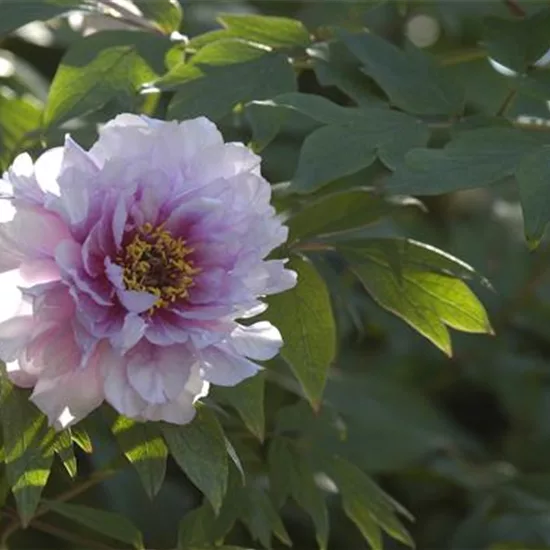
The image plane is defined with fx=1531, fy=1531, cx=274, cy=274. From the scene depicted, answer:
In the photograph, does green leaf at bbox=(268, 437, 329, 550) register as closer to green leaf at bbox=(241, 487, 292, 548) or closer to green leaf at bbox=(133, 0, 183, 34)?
green leaf at bbox=(241, 487, 292, 548)

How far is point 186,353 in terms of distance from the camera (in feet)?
3.02

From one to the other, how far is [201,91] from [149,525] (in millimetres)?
645

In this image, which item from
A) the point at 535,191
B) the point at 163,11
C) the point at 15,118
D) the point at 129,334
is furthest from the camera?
the point at 15,118

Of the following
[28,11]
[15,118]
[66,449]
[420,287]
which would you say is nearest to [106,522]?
[66,449]

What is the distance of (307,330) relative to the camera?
1.09m

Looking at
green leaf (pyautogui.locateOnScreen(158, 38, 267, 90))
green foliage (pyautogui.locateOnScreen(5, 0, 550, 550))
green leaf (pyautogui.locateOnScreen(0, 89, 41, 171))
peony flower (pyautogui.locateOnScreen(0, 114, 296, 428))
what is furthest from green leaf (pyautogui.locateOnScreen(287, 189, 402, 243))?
green leaf (pyautogui.locateOnScreen(0, 89, 41, 171))

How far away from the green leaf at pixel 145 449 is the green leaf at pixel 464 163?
0.23 metres

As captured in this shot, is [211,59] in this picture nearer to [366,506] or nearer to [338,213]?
[338,213]

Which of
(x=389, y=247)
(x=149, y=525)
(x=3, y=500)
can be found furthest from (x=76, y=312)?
(x=149, y=525)

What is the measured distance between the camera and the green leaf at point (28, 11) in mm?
1162

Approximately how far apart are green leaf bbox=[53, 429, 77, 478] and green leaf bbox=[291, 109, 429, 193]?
25 cm

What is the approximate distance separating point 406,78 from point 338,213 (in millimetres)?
119

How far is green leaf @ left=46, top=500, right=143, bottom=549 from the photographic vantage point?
42.7 inches

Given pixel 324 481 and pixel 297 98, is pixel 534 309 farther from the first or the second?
pixel 297 98
